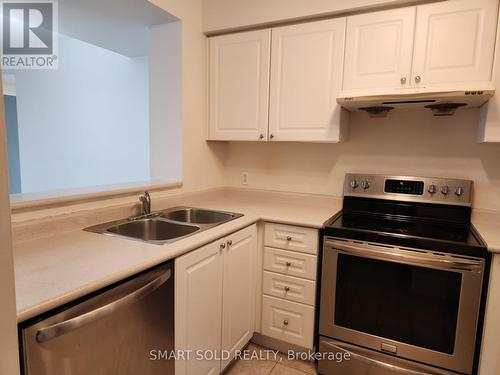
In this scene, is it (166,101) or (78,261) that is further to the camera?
(166,101)

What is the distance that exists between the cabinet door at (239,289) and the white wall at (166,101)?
744 mm

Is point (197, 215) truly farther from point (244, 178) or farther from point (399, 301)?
point (399, 301)

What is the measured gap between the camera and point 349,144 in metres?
2.26

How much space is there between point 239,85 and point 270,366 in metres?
1.90

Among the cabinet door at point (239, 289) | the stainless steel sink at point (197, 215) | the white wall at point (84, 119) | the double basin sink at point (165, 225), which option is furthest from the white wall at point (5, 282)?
the white wall at point (84, 119)

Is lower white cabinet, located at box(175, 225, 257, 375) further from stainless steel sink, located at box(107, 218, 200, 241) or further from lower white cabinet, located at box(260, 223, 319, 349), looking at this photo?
stainless steel sink, located at box(107, 218, 200, 241)

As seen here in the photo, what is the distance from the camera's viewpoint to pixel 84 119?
11.0 ft

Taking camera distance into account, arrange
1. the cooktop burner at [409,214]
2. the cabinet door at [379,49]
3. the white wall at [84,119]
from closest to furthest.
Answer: the cooktop burner at [409,214] → the cabinet door at [379,49] → the white wall at [84,119]

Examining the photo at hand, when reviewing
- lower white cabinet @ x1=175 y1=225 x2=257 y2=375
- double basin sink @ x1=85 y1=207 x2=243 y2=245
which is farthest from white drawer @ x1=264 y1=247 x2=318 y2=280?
double basin sink @ x1=85 y1=207 x2=243 y2=245

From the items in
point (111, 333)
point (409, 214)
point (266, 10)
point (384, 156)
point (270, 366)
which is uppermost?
point (266, 10)

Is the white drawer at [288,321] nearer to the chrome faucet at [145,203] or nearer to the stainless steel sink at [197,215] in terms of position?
the stainless steel sink at [197,215]

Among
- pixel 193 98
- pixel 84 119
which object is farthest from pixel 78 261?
pixel 84 119

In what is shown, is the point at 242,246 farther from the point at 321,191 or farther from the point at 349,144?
the point at 349,144

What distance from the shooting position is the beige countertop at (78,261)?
863mm
